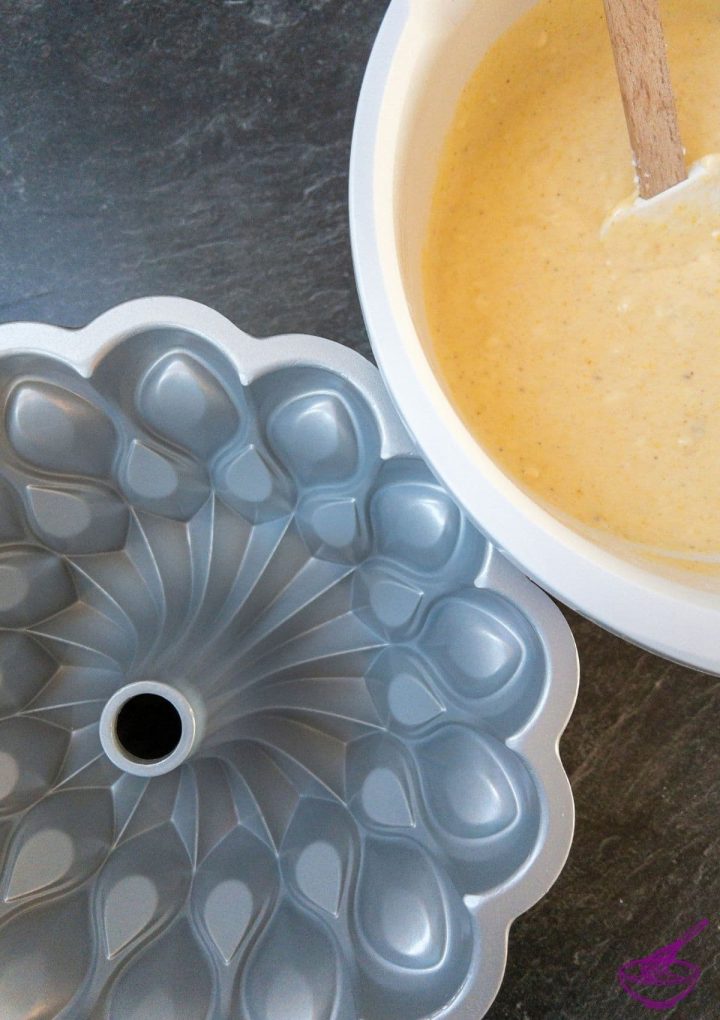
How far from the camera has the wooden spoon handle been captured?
0.48 metres

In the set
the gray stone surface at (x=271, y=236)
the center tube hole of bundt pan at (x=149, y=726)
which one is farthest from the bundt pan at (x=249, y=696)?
the gray stone surface at (x=271, y=236)

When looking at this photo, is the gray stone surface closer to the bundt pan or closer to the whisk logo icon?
the whisk logo icon

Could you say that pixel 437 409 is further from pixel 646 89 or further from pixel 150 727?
pixel 150 727

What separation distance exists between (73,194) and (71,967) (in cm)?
54

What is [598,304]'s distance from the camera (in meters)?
0.54


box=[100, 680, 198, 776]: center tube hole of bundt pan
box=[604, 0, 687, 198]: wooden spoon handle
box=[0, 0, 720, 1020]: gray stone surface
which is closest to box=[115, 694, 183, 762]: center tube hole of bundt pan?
box=[100, 680, 198, 776]: center tube hole of bundt pan

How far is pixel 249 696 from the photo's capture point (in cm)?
65

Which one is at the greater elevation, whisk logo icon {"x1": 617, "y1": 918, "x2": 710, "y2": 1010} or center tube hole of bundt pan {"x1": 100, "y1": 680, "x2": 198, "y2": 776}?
center tube hole of bundt pan {"x1": 100, "y1": 680, "x2": 198, "y2": 776}

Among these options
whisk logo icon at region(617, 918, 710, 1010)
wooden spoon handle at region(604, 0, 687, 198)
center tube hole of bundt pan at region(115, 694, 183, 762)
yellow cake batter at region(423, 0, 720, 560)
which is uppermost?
wooden spoon handle at region(604, 0, 687, 198)

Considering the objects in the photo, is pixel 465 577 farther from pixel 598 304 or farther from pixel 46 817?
pixel 46 817

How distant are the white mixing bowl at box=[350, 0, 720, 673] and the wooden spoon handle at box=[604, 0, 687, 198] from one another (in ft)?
0.30

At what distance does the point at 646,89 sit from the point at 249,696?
455 mm

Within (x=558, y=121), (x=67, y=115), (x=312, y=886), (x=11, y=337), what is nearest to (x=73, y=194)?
(x=67, y=115)

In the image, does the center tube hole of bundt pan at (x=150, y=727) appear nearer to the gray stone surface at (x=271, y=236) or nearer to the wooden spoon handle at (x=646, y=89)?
the gray stone surface at (x=271, y=236)
